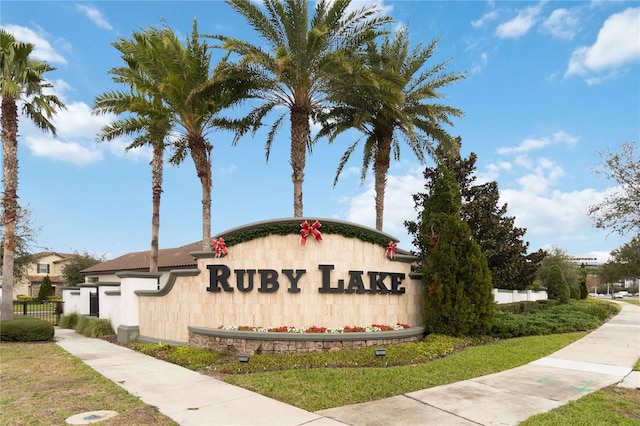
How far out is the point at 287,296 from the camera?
39.8ft

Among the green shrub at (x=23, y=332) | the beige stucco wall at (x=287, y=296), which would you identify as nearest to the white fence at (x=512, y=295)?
the beige stucco wall at (x=287, y=296)

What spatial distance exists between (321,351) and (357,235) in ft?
11.8

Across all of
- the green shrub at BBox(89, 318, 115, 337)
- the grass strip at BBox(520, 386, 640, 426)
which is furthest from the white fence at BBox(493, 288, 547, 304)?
the green shrub at BBox(89, 318, 115, 337)

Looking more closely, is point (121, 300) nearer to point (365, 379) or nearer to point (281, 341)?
point (281, 341)

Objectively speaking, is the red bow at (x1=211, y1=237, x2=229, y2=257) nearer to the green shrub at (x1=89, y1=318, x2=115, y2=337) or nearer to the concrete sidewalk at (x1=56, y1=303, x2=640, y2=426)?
the concrete sidewalk at (x1=56, y1=303, x2=640, y2=426)

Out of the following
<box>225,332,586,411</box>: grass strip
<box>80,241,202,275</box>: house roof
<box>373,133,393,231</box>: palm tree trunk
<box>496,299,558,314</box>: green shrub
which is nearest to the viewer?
<box>225,332,586,411</box>: grass strip

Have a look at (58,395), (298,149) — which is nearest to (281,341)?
(58,395)

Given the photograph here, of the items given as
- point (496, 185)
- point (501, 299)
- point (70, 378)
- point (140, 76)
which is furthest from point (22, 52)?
point (501, 299)

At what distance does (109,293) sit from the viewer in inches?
635

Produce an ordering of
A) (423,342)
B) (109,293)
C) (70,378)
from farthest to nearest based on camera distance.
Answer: (109,293) → (423,342) → (70,378)

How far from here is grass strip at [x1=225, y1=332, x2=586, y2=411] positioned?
7.33m

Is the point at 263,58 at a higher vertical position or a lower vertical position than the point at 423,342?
higher

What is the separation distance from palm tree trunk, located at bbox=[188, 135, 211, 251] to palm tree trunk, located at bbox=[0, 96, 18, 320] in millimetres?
7050

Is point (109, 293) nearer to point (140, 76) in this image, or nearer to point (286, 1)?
point (140, 76)
